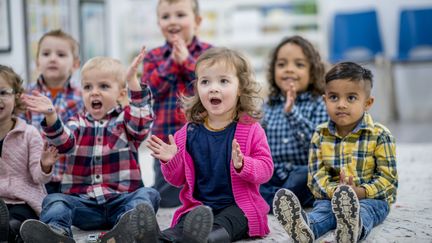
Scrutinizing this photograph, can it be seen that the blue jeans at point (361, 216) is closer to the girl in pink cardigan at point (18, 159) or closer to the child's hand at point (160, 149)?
the child's hand at point (160, 149)

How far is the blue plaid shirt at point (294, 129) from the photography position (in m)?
2.26

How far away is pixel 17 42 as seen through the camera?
3.63m

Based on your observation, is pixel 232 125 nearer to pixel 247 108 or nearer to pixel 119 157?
pixel 247 108

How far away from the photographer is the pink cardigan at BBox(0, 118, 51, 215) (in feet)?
6.32

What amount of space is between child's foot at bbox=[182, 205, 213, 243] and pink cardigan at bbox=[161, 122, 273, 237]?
23 cm

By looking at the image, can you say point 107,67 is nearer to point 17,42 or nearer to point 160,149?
point 160,149

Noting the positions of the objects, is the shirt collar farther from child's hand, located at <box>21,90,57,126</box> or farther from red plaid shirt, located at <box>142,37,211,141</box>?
child's hand, located at <box>21,90,57,126</box>

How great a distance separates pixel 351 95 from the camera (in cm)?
192

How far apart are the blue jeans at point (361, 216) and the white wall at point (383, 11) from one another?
3786 mm

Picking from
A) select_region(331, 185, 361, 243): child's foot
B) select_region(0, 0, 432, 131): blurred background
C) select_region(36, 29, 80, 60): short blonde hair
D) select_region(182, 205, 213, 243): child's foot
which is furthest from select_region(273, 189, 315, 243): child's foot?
select_region(0, 0, 432, 131): blurred background

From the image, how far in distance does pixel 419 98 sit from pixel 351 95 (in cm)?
381

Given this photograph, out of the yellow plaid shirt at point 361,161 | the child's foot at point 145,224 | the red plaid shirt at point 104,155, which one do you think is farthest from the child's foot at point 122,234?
the yellow plaid shirt at point 361,161

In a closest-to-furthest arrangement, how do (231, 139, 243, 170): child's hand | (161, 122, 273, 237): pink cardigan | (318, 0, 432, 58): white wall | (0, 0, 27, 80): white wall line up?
(231, 139, 243, 170): child's hand
(161, 122, 273, 237): pink cardigan
(0, 0, 27, 80): white wall
(318, 0, 432, 58): white wall

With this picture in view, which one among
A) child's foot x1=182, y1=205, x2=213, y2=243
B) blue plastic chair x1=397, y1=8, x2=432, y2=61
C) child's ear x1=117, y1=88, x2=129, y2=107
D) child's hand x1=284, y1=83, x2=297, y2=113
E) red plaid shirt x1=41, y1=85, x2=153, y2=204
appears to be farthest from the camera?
blue plastic chair x1=397, y1=8, x2=432, y2=61
